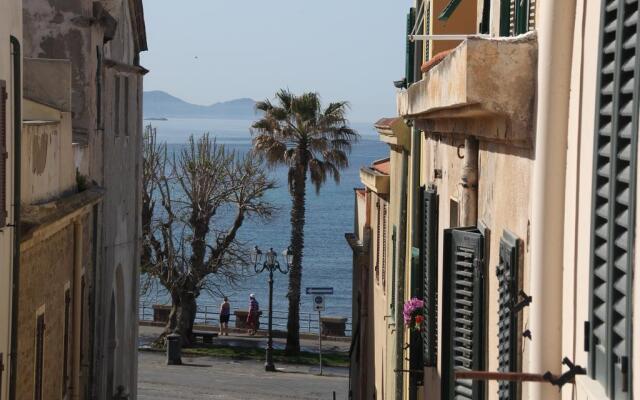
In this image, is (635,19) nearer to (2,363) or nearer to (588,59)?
(588,59)

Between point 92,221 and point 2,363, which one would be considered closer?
point 2,363

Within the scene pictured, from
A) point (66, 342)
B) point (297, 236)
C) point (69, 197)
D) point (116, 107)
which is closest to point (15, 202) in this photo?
point (69, 197)

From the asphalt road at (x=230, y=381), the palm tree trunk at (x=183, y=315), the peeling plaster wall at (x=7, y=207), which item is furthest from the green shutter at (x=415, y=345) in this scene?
the palm tree trunk at (x=183, y=315)

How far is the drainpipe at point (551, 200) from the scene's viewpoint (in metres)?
6.18

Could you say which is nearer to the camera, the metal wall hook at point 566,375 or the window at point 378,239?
the metal wall hook at point 566,375

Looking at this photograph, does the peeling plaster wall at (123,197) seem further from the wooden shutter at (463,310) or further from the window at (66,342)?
the wooden shutter at (463,310)

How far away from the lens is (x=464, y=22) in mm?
15102

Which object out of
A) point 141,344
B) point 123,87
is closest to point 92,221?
point 123,87

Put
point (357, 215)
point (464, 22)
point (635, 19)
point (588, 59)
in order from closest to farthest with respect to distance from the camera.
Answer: point (635, 19), point (588, 59), point (464, 22), point (357, 215)

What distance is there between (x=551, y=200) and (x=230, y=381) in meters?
29.9

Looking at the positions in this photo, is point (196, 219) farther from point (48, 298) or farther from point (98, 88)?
point (48, 298)

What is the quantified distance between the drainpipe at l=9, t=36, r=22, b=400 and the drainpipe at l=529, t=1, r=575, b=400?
6897mm

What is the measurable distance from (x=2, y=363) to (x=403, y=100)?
414cm

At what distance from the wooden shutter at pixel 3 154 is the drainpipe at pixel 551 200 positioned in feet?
21.1
